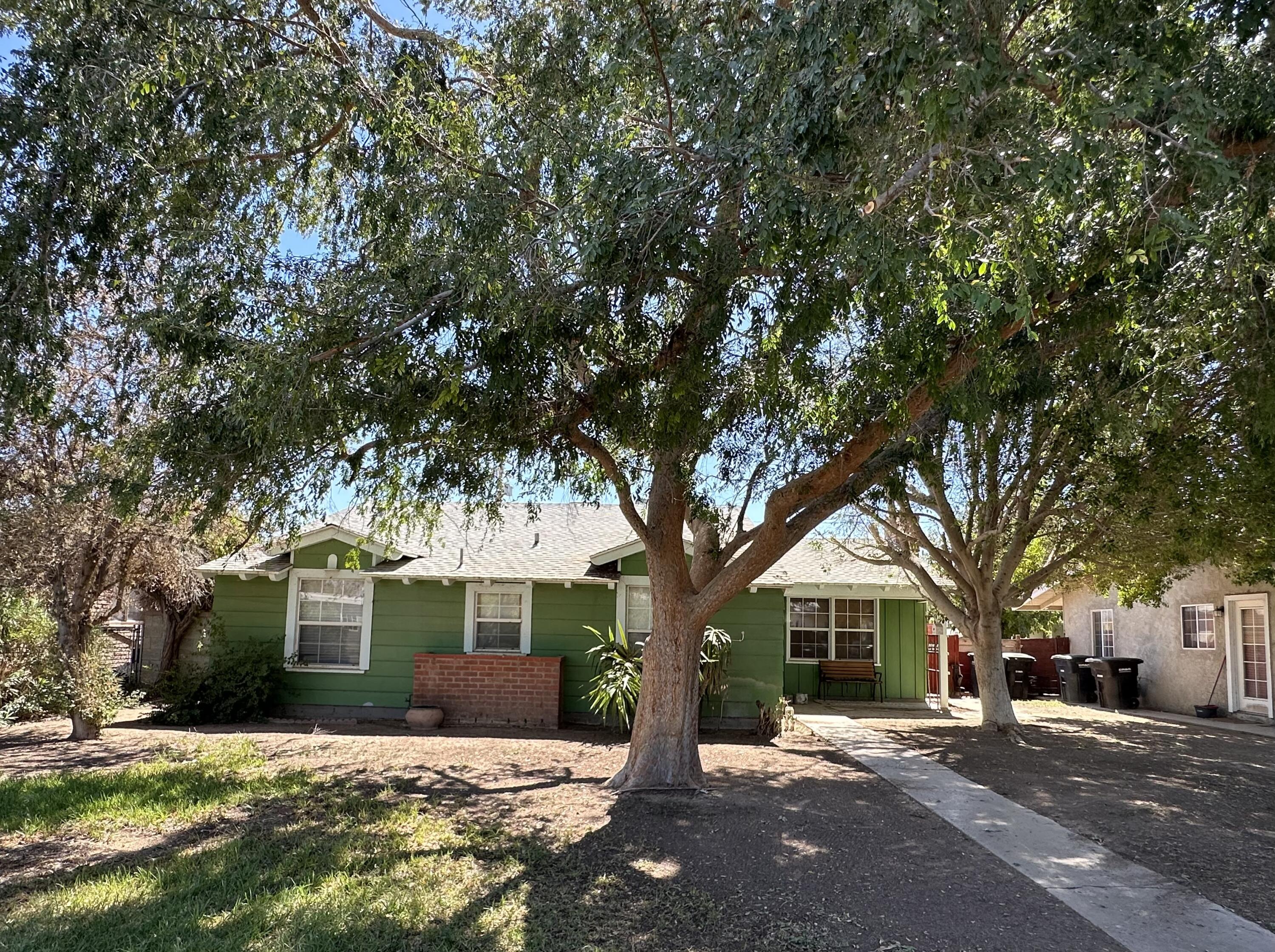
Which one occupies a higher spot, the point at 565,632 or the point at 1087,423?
the point at 1087,423

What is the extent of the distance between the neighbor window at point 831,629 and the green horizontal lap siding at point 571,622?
17.8 feet

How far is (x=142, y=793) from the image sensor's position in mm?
8977

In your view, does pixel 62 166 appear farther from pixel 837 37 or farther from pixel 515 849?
pixel 515 849

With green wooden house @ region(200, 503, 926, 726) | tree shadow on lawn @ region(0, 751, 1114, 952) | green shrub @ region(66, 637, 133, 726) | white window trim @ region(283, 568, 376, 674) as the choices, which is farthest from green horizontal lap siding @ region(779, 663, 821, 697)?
green shrub @ region(66, 637, 133, 726)

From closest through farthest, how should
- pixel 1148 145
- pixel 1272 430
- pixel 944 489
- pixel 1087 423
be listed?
pixel 1148 145 < pixel 1272 430 < pixel 1087 423 < pixel 944 489

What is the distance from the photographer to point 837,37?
5145mm

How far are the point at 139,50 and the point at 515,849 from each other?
22.5 ft

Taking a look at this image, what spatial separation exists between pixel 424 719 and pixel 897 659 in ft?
32.1

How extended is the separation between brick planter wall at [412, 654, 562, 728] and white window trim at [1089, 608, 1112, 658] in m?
15.5

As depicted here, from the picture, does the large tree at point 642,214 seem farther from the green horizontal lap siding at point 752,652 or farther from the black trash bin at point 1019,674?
the black trash bin at point 1019,674

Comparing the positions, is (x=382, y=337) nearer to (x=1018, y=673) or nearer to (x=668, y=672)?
(x=668, y=672)

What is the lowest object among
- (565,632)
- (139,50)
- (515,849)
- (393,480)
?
(515,849)

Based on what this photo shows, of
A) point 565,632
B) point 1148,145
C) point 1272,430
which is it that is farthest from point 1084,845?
point 565,632

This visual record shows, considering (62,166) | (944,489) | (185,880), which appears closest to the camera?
(185,880)
